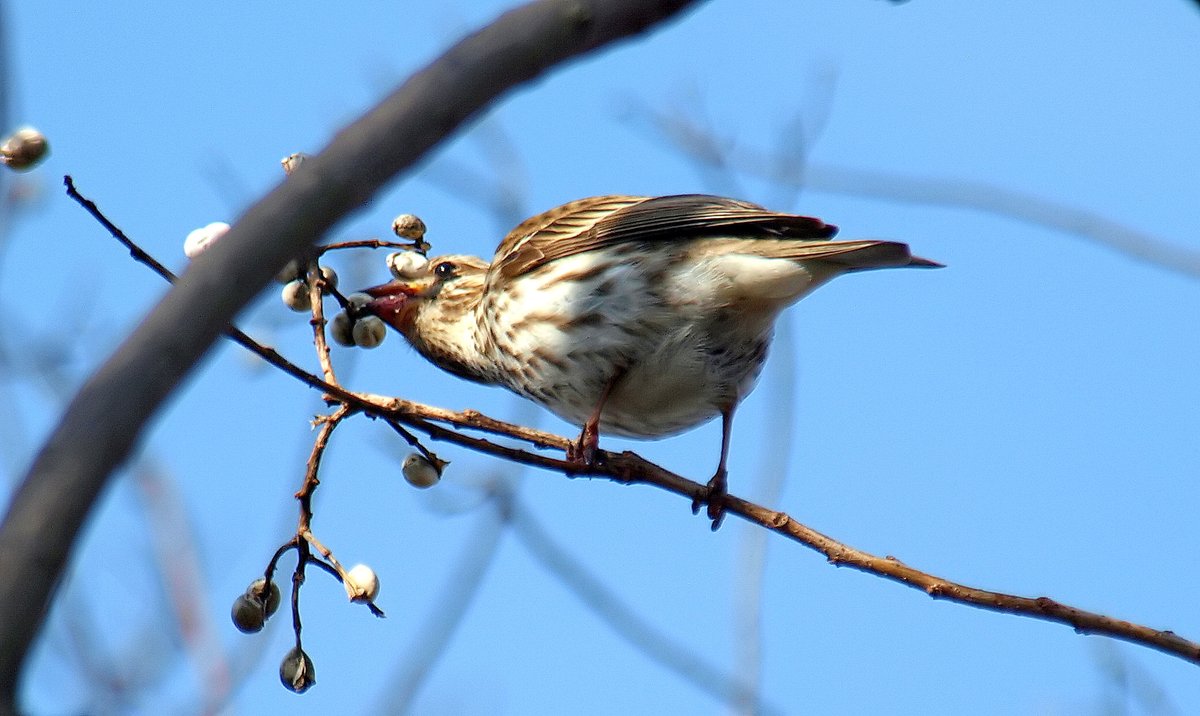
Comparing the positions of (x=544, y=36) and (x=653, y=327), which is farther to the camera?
(x=653, y=327)

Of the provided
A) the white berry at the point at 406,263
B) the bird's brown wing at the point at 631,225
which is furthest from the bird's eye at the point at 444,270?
the white berry at the point at 406,263

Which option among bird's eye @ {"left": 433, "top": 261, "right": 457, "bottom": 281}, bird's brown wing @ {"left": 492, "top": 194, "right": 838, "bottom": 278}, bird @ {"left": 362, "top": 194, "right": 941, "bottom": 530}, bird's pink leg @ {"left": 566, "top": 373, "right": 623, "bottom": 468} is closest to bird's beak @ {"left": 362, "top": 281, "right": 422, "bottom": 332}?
bird's eye @ {"left": 433, "top": 261, "right": 457, "bottom": 281}

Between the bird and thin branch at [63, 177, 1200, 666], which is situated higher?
the bird

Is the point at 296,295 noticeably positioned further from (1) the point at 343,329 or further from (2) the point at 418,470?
(2) the point at 418,470

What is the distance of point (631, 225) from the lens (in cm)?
544

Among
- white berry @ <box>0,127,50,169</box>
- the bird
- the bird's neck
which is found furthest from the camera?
the bird's neck

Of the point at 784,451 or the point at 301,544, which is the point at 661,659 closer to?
the point at 784,451

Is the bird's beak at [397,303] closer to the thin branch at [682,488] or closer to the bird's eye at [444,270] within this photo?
the bird's eye at [444,270]

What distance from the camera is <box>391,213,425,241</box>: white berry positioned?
16.3 feet

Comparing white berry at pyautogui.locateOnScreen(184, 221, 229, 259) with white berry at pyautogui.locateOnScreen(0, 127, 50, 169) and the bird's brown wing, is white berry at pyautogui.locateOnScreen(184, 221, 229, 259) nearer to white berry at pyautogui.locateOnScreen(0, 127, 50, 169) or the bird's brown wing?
white berry at pyautogui.locateOnScreen(0, 127, 50, 169)

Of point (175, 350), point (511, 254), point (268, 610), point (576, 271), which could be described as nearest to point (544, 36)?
point (175, 350)

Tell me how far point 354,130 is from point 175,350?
1.28ft

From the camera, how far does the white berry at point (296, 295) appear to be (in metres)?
4.54

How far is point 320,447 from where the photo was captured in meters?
3.92
